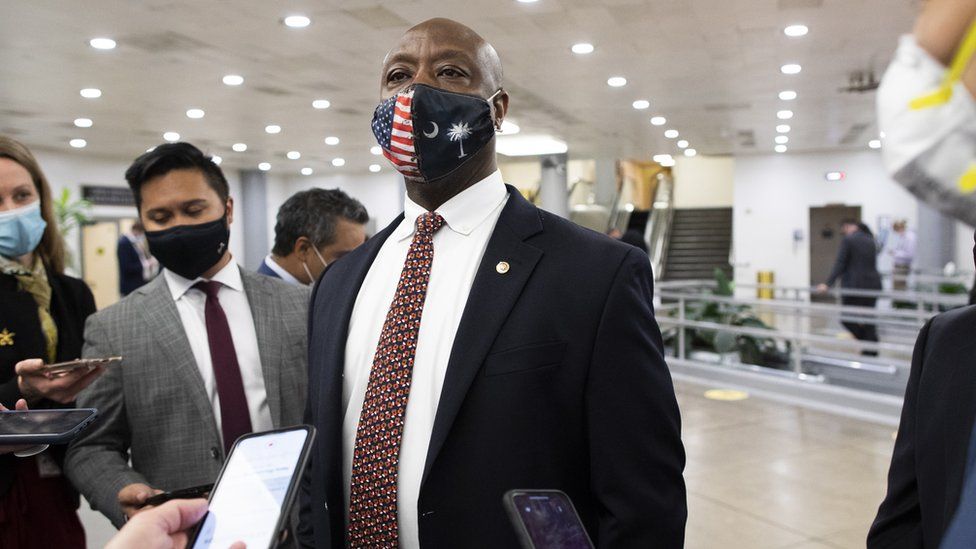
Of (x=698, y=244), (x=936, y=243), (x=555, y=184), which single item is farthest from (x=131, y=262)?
A: (x=698, y=244)

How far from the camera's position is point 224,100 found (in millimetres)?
10938

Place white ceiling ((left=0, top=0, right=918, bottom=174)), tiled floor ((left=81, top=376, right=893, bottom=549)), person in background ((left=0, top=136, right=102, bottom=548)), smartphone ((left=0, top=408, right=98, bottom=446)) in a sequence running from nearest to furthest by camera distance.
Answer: smartphone ((left=0, top=408, right=98, bottom=446)) < person in background ((left=0, top=136, right=102, bottom=548)) < tiled floor ((left=81, top=376, right=893, bottom=549)) < white ceiling ((left=0, top=0, right=918, bottom=174))

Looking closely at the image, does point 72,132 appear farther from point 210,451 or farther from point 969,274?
point 969,274

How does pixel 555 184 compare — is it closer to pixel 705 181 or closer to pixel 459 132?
pixel 705 181

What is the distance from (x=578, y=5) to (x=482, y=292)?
5.91 metres

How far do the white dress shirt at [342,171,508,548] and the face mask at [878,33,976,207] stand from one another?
0.96 meters

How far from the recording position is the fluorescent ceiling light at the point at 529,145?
15.8 m

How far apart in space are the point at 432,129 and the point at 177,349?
0.91 m

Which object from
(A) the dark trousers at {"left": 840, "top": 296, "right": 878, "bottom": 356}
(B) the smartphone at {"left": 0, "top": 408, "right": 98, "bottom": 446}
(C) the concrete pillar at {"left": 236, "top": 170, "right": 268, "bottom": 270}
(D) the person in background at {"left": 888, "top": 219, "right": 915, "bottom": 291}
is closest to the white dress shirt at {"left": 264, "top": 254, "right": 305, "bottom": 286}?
(B) the smartphone at {"left": 0, "top": 408, "right": 98, "bottom": 446}

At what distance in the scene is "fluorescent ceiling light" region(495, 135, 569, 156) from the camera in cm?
1581

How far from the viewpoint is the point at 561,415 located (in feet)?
4.47

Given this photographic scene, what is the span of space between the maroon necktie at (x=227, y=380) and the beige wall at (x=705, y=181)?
78.3 ft

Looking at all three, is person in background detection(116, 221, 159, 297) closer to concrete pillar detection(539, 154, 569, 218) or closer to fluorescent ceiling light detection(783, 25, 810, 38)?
fluorescent ceiling light detection(783, 25, 810, 38)

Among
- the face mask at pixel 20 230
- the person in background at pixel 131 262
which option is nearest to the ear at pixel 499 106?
the face mask at pixel 20 230
